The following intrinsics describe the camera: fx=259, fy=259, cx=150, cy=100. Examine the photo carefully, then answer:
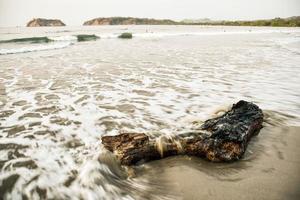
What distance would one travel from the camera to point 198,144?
3604 mm

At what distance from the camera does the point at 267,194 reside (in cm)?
285

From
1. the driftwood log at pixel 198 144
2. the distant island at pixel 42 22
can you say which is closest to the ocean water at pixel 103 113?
the driftwood log at pixel 198 144

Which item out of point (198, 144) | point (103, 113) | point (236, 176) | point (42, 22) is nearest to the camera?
point (236, 176)

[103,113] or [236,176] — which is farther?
[103,113]

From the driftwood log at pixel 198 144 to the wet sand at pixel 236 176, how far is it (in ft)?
0.37

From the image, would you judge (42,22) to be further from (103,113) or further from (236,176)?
(236,176)

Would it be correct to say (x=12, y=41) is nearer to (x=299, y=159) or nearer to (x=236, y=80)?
(x=236, y=80)

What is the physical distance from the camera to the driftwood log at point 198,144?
3.46 metres

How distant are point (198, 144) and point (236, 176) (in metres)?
0.65

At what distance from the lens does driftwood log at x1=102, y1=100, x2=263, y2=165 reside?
11.4 feet

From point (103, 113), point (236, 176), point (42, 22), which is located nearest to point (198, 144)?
point (236, 176)

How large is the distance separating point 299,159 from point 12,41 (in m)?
27.9

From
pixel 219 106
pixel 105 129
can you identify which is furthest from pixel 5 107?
pixel 219 106

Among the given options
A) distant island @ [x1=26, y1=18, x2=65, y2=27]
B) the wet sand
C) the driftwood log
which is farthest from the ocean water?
distant island @ [x1=26, y1=18, x2=65, y2=27]
